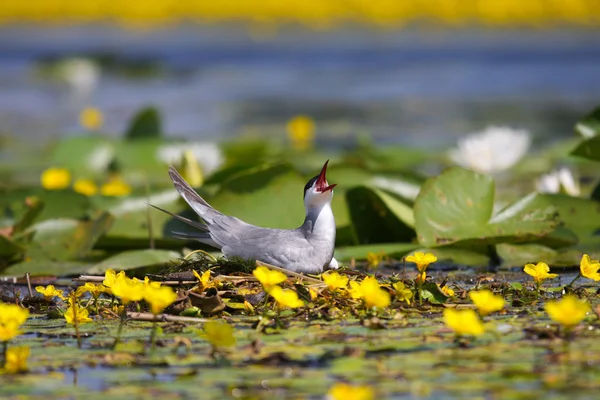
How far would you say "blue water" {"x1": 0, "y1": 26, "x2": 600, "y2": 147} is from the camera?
13055 mm

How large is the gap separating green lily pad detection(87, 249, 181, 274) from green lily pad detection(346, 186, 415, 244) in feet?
3.25

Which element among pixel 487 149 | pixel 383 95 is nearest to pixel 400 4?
pixel 383 95

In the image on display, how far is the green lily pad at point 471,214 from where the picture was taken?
4820 mm

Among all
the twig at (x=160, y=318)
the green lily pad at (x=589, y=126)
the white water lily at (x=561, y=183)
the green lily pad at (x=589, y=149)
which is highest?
the green lily pad at (x=589, y=126)

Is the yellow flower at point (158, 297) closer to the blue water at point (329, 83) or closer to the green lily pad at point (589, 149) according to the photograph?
the green lily pad at point (589, 149)

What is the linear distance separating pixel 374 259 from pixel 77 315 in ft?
5.32

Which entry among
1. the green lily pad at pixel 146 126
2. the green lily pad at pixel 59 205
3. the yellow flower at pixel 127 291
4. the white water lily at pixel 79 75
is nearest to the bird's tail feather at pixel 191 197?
the yellow flower at pixel 127 291

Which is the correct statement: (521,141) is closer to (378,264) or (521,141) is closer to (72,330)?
(378,264)

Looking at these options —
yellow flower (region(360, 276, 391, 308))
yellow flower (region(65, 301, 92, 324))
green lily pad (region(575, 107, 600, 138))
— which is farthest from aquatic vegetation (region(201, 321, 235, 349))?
green lily pad (region(575, 107, 600, 138))

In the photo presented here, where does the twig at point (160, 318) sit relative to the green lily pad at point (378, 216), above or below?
below

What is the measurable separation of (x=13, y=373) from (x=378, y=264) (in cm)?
231

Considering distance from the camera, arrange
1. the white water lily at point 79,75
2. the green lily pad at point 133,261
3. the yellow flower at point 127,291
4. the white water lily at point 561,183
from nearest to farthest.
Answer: the yellow flower at point 127,291 → the green lily pad at point 133,261 → the white water lily at point 561,183 → the white water lily at point 79,75

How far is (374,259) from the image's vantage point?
480 centimetres

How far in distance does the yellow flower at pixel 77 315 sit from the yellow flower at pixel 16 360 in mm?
420
